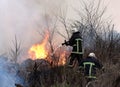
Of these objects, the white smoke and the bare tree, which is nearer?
the white smoke

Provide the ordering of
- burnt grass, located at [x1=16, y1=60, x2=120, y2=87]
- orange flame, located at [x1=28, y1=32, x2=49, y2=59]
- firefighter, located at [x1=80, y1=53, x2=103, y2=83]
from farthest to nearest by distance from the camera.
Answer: orange flame, located at [x1=28, y1=32, x2=49, y2=59], firefighter, located at [x1=80, y1=53, x2=103, y2=83], burnt grass, located at [x1=16, y1=60, x2=120, y2=87]

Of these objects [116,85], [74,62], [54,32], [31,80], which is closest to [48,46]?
[54,32]

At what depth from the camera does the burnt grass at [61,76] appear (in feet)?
42.8

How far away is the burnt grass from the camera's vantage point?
13.0 metres

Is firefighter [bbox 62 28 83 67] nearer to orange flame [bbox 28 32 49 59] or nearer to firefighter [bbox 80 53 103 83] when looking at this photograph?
orange flame [bbox 28 32 49 59]

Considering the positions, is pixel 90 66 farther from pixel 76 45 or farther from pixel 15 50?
pixel 15 50

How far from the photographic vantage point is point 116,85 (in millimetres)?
12781

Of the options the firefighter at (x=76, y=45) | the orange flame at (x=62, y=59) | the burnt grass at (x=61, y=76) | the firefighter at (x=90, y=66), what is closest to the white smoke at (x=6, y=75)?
the burnt grass at (x=61, y=76)

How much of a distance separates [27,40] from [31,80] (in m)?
6.27

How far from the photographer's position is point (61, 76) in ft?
45.3

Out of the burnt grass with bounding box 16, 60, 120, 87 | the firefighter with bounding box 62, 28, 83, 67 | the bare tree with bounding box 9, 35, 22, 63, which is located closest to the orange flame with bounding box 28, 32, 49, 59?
the bare tree with bounding box 9, 35, 22, 63

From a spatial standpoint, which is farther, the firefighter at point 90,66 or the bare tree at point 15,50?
the bare tree at point 15,50

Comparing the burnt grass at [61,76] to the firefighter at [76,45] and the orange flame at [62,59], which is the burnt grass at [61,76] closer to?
the orange flame at [62,59]

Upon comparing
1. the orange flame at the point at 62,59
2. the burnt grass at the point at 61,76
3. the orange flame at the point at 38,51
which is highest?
the orange flame at the point at 38,51
